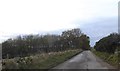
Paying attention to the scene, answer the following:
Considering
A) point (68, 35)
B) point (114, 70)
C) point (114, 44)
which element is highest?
point (68, 35)

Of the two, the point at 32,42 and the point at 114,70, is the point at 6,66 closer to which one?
the point at 114,70

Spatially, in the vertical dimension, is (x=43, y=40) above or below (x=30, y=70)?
above

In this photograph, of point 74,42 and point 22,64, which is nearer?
point 22,64

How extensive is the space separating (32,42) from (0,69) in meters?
52.7

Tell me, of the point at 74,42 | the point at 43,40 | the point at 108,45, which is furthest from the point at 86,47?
the point at 108,45

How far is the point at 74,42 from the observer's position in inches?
4806

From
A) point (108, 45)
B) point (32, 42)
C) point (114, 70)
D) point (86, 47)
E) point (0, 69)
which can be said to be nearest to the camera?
point (0, 69)

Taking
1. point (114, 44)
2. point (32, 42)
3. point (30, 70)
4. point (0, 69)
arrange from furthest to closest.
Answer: point (32, 42), point (114, 44), point (30, 70), point (0, 69)

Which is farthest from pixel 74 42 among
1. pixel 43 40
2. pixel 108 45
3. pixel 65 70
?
pixel 65 70

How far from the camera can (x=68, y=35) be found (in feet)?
389

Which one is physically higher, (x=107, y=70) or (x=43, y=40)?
(x=43, y=40)

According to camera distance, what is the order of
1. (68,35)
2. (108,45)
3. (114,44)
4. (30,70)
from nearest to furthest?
1. (30,70)
2. (114,44)
3. (108,45)
4. (68,35)

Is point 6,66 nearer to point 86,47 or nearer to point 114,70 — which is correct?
point 114,70

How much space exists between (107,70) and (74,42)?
101 m
